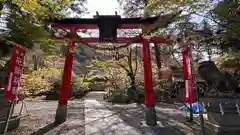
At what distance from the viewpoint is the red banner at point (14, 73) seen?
14.5 ft

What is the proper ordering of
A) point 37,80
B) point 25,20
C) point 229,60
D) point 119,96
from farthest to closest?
point 119,96 < point 37,80 < point 229,60 < point 25,20

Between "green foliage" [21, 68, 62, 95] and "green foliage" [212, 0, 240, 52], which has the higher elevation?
"green foliage" [212, 0, 240, 52]

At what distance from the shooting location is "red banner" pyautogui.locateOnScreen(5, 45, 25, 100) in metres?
4.41

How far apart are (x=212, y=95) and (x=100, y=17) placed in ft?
16.5

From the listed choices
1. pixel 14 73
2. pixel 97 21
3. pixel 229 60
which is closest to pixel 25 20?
pixel 14 73

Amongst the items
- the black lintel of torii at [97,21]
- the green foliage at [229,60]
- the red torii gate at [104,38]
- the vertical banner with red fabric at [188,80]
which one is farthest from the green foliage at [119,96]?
the vertical banner with red fabric at [188,80]

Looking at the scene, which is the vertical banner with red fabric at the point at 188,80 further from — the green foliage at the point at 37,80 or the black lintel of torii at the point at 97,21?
the green foliage at the point at 37,80

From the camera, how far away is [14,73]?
457 cm

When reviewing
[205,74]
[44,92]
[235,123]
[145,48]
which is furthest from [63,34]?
[44,92]

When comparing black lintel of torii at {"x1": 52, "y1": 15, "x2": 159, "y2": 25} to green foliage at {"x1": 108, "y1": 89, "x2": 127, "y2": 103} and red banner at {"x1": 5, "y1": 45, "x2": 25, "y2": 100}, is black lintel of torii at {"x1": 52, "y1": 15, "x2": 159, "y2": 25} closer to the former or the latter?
red banner at {"x1": 5, "y1": 45, "x2": 25, "y2": 100}

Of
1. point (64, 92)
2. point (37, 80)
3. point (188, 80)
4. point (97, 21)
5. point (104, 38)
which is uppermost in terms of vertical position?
point (97, 21)

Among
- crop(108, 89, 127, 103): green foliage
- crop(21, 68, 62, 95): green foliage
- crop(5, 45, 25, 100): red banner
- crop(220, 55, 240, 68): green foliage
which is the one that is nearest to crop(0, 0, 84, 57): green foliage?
crop(5, 45, 25, 100): red banner

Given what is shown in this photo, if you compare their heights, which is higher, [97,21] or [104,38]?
[97,21]

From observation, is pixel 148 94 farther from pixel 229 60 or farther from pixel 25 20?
pixel 25 20
